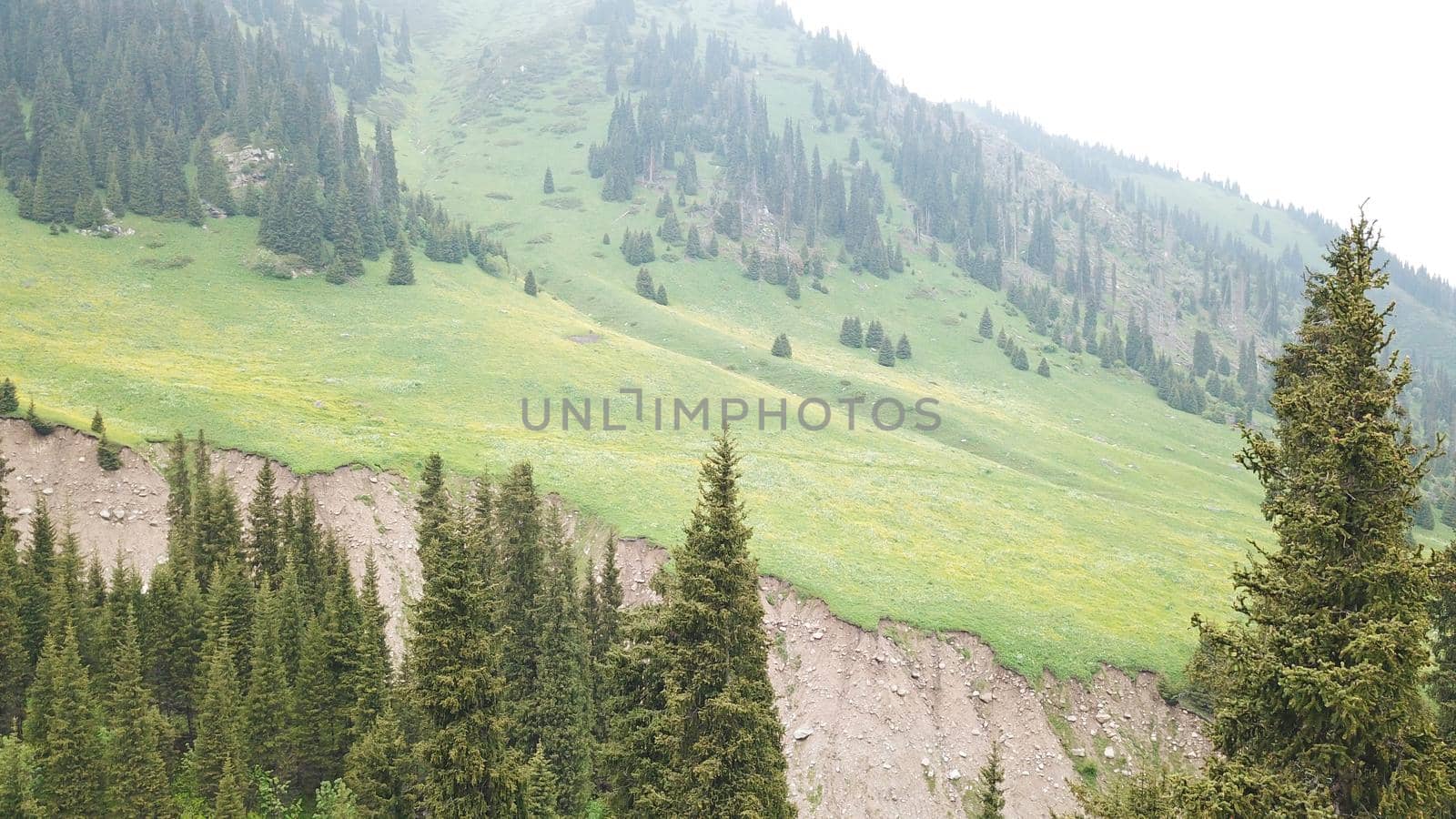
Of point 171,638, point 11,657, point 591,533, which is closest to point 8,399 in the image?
point 11,657

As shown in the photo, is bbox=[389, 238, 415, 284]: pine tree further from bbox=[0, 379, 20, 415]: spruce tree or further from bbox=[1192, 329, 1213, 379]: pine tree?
bbox=[1192, 329, 1213, 379]: pine tree

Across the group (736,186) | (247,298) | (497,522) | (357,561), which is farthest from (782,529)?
(736,186)

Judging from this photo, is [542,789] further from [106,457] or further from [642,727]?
[106,457]

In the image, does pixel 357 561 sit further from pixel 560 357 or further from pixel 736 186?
pixel 736 186

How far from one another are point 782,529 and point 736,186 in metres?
149

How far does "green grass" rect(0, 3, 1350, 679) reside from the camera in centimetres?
4728

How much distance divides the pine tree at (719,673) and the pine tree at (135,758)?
25475 mm

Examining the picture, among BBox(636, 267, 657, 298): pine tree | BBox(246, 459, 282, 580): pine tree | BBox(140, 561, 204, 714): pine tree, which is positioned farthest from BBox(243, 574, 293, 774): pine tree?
BBox(636, 267, 657, 298): pine tree

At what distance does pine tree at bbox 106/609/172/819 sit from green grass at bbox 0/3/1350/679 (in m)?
21.3

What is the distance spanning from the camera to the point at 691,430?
243 ft

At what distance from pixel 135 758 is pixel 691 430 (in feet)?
165

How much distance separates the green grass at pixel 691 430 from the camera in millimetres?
47281

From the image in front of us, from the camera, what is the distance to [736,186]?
609ft

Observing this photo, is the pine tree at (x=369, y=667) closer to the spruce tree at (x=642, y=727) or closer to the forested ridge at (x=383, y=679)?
the forested ridge at (x=383, y=679)
